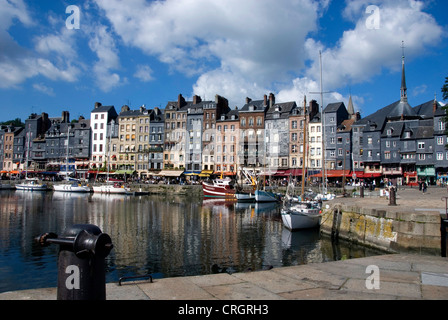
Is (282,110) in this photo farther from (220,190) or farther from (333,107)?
(220,190)

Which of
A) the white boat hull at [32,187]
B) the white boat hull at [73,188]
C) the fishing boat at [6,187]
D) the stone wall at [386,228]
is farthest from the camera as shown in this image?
the fishing boat at [6,187]

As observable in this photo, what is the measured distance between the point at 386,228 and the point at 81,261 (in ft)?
54.4

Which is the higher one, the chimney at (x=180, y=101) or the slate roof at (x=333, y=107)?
the chimney at (x=180, y=101)

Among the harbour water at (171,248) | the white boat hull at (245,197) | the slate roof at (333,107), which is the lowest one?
the harbour water at (171,248)

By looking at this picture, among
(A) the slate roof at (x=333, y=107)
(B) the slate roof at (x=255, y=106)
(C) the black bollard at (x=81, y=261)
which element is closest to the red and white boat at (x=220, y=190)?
(B) the slate roof at (x=255, y=106)

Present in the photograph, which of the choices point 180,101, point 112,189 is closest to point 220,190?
point 112,189

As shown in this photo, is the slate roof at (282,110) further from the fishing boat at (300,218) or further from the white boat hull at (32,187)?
the white boat hull at (32,187)

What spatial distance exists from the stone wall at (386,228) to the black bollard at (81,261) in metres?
13.8

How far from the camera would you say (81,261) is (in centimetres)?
403

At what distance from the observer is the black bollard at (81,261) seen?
3998 millimetres

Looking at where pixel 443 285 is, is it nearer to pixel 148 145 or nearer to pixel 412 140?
pixel 412 140

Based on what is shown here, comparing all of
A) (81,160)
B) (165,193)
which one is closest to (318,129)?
(165,193)
